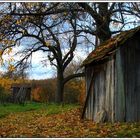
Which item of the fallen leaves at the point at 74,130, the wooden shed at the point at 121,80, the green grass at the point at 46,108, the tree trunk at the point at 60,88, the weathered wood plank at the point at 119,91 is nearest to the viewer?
the fallen leaves at the point at 74,130

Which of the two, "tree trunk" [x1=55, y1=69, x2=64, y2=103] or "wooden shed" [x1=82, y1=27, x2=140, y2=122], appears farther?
"tree trunk" [x1=55, y1=69, x2=64, y2=103]

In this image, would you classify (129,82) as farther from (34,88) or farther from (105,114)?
(34,88)

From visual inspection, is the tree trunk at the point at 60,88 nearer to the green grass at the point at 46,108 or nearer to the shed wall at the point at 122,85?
the green grass at the point at 46,108

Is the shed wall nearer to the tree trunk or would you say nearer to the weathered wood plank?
the weathered wood plank

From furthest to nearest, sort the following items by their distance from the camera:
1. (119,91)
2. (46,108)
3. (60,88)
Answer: (60,88)
(46,108)
(119,91)

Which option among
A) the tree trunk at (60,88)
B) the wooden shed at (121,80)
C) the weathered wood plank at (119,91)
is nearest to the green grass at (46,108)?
the wooden shed at (121,80)

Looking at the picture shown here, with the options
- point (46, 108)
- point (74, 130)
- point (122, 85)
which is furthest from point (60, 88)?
point (74, 130)

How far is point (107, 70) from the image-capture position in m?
15.7

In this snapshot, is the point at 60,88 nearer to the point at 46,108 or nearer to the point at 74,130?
the point at 46,108

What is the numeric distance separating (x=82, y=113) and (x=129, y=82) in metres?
3.22

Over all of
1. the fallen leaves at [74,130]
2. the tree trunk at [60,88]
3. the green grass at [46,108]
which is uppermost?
the tree trunk at [60,88]

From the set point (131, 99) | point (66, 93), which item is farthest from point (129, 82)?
point (66, 93)

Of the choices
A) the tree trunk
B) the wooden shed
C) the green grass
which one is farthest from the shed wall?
the tree trunk

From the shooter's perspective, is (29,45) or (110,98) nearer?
(110,98)
